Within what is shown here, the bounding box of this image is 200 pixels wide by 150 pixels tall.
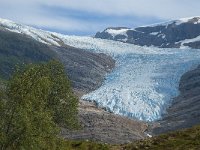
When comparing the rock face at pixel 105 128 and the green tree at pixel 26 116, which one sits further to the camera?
the rock face at pixel 105 128

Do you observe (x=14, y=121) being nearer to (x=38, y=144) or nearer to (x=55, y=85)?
(x=38, y=144)

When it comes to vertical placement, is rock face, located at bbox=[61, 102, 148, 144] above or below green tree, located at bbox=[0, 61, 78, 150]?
below

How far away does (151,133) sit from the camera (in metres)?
172

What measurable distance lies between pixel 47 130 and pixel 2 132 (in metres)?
4.53

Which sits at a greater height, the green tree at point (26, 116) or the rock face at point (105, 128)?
the green tree at point (26, 116)

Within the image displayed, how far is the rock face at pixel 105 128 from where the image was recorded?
142 metres

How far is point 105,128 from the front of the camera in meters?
155

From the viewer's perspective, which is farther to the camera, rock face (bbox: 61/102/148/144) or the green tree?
rock face (bbox: 61/102/148/144)

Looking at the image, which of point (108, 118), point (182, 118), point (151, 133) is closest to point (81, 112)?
point (108, 118)

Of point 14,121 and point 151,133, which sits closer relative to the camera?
point 14,121

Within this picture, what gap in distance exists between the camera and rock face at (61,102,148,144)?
142 meters

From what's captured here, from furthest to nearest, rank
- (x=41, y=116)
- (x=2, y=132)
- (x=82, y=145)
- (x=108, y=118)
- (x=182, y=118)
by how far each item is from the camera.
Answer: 1. (x=182, y=118)
2. (x=108, y=118)
3. (x=82, y=145)
4. (x=41, y=116)
5. (x=2, y=132)

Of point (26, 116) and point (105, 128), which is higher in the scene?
point (26, 116)

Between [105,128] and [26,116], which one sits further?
[105,128]
